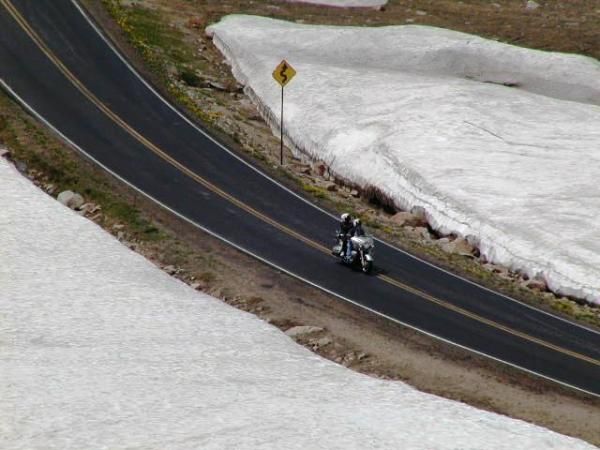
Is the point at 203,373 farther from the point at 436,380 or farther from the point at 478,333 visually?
the point at 478,333

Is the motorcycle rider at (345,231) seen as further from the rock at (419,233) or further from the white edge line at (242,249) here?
the rock at (419,233)

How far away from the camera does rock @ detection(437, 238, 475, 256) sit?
38884 millimetres

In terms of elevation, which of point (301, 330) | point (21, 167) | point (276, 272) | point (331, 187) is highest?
point (331, 187)

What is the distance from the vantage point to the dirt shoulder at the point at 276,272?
26.2 m

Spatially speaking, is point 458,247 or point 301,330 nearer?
point 301,330

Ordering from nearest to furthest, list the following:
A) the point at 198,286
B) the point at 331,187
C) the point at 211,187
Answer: the point at 198,286 → the point at 211,187 → the point at 331,187

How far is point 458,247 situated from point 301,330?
38.8 ft

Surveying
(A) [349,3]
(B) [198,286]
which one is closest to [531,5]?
(A) [349,3]

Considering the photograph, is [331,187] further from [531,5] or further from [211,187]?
[531,5]

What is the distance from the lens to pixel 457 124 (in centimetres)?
4931

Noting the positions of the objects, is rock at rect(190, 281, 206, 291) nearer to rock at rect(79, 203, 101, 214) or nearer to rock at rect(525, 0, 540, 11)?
rock at rect(79, 203, 101, 214)

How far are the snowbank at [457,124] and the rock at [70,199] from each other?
13.4 m

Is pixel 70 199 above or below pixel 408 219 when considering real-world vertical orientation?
below

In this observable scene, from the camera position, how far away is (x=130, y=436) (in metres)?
20.2
